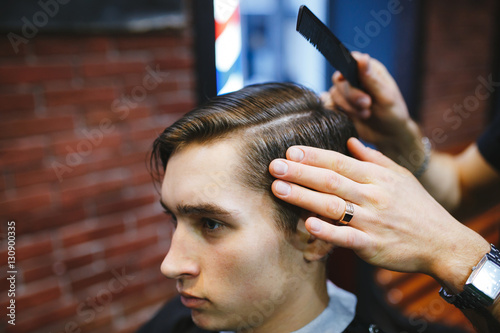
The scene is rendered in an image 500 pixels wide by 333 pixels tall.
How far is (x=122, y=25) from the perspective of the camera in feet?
6.18

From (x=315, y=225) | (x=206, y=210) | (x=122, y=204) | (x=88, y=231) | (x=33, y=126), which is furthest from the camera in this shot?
(x=122, y=204)

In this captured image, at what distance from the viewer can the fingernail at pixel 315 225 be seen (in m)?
0.90

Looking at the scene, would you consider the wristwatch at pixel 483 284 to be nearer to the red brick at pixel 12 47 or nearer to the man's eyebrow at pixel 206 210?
the man's eyebrow at pixel 206 210

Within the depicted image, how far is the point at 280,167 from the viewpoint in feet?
3.12

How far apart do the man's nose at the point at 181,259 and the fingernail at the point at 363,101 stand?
2.66ft

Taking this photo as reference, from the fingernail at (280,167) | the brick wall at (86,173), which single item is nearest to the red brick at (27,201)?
the brick wall at (86,173)

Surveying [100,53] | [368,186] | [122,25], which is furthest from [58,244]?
[368,186]

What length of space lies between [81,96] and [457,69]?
11.4ft

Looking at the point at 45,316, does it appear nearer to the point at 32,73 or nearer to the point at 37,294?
the point at 37,294

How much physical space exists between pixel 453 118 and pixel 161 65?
10.1 feet

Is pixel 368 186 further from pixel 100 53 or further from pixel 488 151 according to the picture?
pixel 100 53

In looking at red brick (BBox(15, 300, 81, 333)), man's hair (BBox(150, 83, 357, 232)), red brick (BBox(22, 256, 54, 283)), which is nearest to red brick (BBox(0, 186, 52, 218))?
red brick (BBox(22, 256, 54, 283))

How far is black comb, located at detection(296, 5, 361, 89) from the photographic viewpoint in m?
0.93

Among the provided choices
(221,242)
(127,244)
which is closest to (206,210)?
(221,242)
